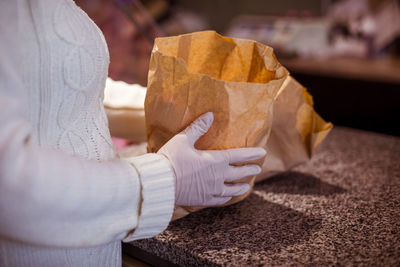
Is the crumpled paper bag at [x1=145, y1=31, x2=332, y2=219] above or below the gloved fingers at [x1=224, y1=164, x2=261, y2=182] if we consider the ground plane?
above

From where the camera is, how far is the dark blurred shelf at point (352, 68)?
2623 mm

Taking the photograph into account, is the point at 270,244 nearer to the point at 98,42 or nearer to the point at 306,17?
the point at 98,42

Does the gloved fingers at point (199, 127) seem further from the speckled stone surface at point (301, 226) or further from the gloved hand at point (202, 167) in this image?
the speckled stone surface at point (301, 226)

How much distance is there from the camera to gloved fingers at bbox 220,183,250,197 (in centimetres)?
74

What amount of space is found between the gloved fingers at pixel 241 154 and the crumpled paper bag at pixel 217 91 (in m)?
0.02

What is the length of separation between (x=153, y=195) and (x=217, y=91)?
232 millimetres

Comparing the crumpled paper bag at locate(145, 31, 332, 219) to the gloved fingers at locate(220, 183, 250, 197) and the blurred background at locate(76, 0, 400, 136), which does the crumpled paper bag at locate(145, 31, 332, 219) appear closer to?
the gloved fingers at locate(220, 183, 250, 197)

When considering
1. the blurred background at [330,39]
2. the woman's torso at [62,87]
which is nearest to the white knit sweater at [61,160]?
the woman's torso at [62,87]

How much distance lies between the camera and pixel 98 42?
653 mm

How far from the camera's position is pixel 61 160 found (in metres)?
0.56

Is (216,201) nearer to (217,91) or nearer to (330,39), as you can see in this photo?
(217,91)

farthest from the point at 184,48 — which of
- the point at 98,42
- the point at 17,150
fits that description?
the point at 17,150

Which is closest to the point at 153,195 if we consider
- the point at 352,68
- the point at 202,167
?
the point at 202,167

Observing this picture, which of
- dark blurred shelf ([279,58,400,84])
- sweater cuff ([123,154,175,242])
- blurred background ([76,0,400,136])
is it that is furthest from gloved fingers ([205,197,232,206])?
dark blurred shelf ([279,58,400,84])
